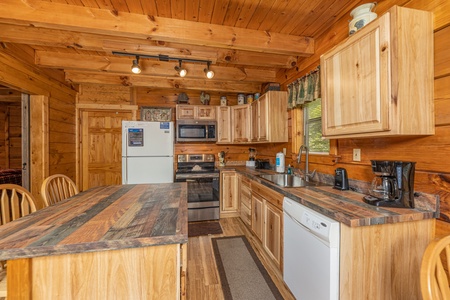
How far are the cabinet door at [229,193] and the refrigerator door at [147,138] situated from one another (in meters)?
1.05

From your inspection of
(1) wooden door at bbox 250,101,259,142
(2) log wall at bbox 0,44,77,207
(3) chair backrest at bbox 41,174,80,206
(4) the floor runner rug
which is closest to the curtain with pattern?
(1) wooden door at bbox 250,101,259,142

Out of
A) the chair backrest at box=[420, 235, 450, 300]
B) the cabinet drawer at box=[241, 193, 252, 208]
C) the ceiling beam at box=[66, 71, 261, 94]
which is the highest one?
the ceiling beam at box=[66, 71, 261, 94]

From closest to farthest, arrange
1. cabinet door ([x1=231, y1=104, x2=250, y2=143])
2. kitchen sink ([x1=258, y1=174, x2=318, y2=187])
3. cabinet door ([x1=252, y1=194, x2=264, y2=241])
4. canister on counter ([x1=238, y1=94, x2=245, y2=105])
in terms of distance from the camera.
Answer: cabinet door ([x1=252, y1=194, x2=264, y2=241]), kitchen sink ([x1=258, y1=174, x2=318, y2=187]), cabinet door ([x1=231, y1=104, x2=250, y2=143]), canister on counter ([x1=238, y1=94, x2=245, y2=105])

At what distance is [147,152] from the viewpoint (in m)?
3.38

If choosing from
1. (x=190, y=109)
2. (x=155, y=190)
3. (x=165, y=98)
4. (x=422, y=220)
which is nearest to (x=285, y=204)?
(x=422, y=220)

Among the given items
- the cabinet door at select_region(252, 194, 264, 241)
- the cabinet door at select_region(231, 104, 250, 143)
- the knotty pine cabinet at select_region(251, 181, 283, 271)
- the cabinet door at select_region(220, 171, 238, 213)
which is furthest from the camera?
the cabinet door at select_region(231, 104, 250, 143)

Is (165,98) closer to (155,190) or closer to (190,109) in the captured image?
(190,109)

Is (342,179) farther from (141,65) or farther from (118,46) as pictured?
(141,65)

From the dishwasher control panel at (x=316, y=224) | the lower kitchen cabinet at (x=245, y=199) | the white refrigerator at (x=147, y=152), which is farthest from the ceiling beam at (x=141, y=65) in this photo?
the dishwasher control panel at (x=316, y=224)

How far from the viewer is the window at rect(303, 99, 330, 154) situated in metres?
2.41

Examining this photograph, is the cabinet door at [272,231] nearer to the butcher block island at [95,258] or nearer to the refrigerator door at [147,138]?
the butcher block island at [95,258]

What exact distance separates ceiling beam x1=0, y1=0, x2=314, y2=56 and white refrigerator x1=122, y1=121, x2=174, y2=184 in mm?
1607

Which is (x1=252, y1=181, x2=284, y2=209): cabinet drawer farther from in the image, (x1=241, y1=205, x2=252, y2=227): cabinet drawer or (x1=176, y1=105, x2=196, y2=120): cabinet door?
(x1=176, y1=105, x2=196, y2=120): cabinet door

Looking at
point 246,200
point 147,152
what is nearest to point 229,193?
point 246,200
